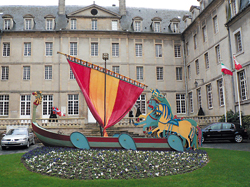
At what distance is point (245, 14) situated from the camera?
18.4 m

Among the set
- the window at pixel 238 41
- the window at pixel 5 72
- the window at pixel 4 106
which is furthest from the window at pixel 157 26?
the window at pixel 4 106

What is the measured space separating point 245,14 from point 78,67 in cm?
1265

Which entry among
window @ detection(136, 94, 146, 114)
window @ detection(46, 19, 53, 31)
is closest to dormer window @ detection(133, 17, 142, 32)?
window @ detection(136, 94, 146, 114)

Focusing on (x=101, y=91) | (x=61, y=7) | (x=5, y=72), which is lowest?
(x=101, y=91)

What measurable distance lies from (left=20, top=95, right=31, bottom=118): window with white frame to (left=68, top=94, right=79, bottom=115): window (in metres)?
3.94

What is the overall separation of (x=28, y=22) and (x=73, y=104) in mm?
9833

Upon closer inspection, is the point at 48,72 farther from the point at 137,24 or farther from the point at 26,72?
the point at 137,24

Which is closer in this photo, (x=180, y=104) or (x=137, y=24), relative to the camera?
(x=180, y=104)

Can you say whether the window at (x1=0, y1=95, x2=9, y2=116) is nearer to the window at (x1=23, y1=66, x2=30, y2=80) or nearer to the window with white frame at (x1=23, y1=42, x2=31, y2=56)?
the window at (x1=23, y1=66, x2=30, y2=80)

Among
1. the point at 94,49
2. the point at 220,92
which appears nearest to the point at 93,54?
the point at 94,49

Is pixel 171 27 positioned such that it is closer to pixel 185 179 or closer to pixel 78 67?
pixel 78 67

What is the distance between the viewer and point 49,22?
27734 millimetres

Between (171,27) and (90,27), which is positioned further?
(171,27)

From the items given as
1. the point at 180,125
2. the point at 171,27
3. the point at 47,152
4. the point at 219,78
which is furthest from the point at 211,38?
the point at 47,152
